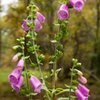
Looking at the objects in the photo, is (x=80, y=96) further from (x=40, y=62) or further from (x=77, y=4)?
(x=77, y=4)

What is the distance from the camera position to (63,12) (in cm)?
305

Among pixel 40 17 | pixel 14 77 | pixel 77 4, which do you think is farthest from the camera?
pixel 40 17

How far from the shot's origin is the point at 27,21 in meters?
3.21

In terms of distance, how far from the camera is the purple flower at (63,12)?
304 centimetres

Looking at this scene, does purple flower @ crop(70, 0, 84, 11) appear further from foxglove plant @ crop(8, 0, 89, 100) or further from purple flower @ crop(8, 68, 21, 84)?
purple flower @ crop(8, 68, 21, 84)

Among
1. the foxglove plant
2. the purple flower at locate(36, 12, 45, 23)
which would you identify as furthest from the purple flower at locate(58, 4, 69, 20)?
the purple flower at locate(36, 12, 45, 23)

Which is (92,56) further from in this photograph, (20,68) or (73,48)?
(20,68)

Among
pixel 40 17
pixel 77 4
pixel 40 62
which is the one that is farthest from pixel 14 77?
pixel 77 4

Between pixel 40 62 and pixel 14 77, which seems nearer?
pixel 14 77

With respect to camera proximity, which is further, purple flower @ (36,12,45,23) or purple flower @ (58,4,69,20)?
purple flower @ (36,12,45,23)

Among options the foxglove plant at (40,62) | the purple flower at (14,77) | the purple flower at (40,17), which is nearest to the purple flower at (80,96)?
the foxglove plant at (40,62)

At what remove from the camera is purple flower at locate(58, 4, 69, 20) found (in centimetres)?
304

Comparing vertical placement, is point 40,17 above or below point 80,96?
above

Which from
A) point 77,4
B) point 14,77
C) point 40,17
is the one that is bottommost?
point 14,77
